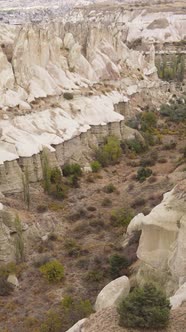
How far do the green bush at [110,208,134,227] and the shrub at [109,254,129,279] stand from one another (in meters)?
4.83

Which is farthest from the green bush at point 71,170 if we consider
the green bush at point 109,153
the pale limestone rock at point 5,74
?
the pale limestone rock at point 5,74

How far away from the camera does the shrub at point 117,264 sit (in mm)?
19297

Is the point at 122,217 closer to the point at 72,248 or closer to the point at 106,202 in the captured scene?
the point at 106,202

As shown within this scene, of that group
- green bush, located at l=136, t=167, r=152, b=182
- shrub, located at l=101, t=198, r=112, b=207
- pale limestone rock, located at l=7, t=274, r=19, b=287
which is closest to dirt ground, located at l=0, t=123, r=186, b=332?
shrub, located at l=101, t=198, r=112, b=207

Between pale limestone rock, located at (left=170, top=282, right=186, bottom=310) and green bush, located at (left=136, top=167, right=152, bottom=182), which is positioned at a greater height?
pale limestone rock, located at (left=170, top=282, right=186, bottom=310)

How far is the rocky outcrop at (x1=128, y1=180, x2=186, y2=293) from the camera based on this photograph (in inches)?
634

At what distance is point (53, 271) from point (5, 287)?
1944 millimetres

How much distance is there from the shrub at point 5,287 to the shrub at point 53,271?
1.47 meters

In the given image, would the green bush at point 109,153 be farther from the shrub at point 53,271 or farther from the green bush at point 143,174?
the shrub at point 53,271

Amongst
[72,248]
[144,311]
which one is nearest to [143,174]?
[72,248]

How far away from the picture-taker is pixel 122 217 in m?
24.8

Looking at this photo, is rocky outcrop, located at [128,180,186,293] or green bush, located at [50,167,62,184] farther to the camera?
green bush, located at [50,167,62,184]

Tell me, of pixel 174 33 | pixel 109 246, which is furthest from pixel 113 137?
pixel 174 33

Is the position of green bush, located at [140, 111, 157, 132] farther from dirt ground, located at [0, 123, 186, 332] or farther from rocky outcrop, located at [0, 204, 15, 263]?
rocky outcrop, located at [0, 204, 15, 263]
